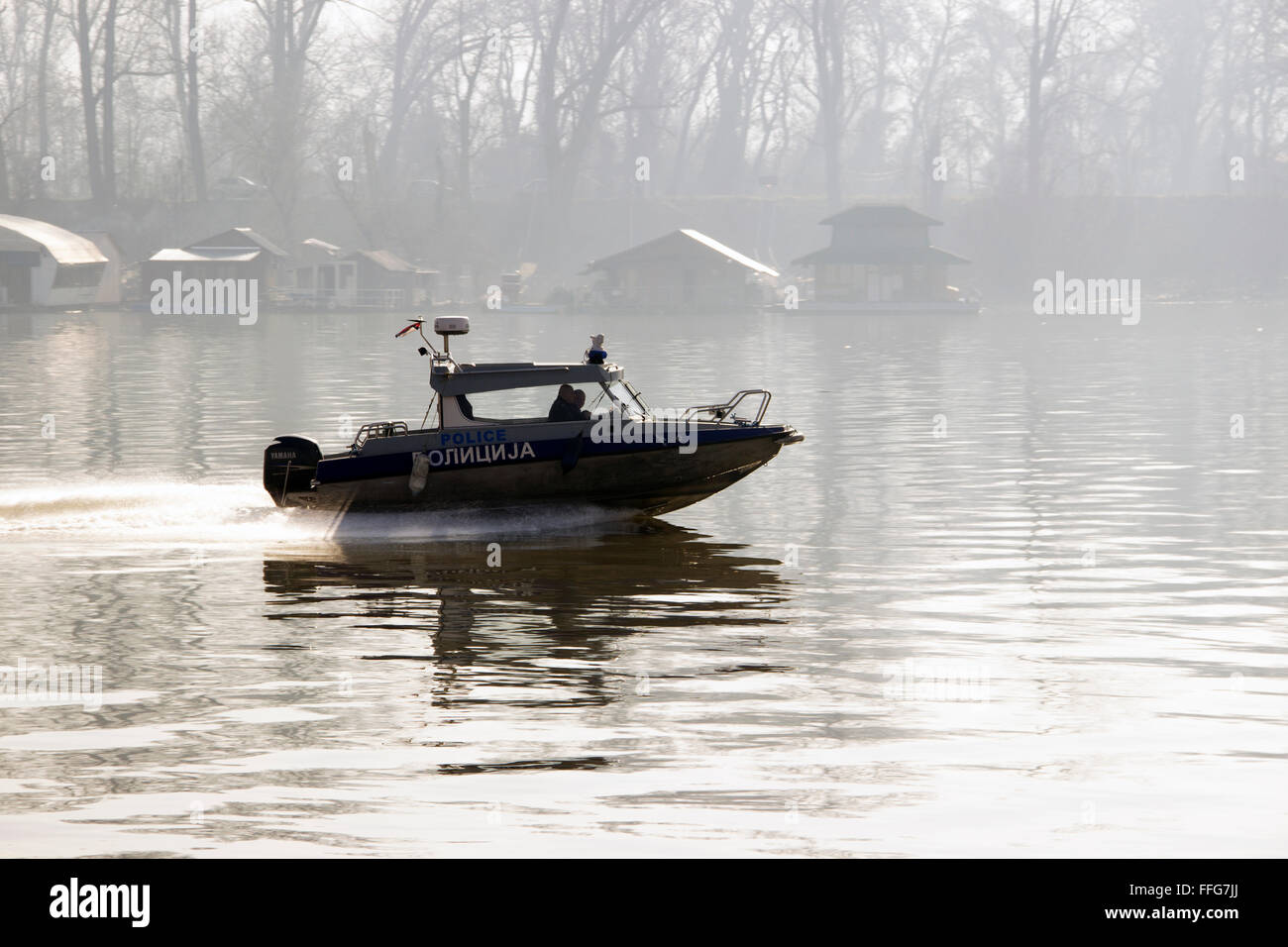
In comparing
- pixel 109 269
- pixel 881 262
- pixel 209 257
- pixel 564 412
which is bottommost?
pixel 564 412

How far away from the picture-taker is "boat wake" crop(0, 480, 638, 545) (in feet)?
72.8

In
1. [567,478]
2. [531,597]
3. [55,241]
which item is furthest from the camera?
[55,241]

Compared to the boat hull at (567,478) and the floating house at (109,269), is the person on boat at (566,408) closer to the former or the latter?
the boat hull at (567,478)

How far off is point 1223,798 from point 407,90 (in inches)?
5279

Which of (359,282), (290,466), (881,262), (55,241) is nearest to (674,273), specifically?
(881,262)

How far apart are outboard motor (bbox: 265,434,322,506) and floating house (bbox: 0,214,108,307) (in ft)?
279

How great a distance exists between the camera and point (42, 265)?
336 ft

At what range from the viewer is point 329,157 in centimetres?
13638

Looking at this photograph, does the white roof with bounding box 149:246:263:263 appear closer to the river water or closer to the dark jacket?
the river water

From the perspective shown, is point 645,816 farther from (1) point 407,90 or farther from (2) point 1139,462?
(1) point 407,90

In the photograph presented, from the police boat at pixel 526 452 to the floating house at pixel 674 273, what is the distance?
86015mm

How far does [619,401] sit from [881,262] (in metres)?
88.3

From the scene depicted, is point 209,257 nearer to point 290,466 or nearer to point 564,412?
point 290,466

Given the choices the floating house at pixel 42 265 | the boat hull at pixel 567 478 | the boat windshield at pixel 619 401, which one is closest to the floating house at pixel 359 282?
the floating house at pixel 42 265
